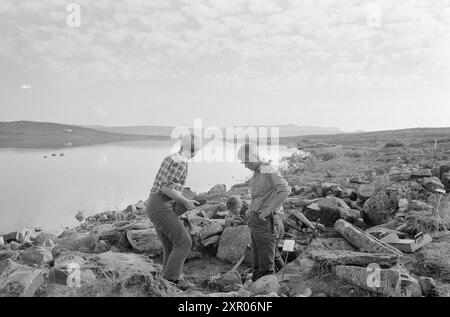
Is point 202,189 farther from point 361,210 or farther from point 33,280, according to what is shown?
point 33,280

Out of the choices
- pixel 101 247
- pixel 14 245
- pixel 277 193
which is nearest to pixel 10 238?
pixel 14 245

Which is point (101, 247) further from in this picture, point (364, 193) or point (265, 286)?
point (364, 193)

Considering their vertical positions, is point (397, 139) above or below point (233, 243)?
above

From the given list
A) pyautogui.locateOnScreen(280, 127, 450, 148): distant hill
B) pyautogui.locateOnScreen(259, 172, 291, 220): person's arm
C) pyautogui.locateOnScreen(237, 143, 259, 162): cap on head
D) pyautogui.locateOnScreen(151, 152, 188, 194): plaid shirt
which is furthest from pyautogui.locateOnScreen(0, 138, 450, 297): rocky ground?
pyautogui.locateOnScreen(280, 127, 450, 148): distant hill

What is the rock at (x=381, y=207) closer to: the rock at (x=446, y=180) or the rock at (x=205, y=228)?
the rock at (x=446, y=180)

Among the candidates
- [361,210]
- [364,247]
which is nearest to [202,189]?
[361,210]

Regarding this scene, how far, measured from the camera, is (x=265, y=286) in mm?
5309

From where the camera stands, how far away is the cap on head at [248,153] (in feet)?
19.0

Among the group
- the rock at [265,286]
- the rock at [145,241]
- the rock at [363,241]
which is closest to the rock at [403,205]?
the rock at [363,241]

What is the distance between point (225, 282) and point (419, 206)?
437 cm

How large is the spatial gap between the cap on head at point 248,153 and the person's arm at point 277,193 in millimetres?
297

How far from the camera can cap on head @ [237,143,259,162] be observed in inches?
228

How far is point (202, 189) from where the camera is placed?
19.4 m
